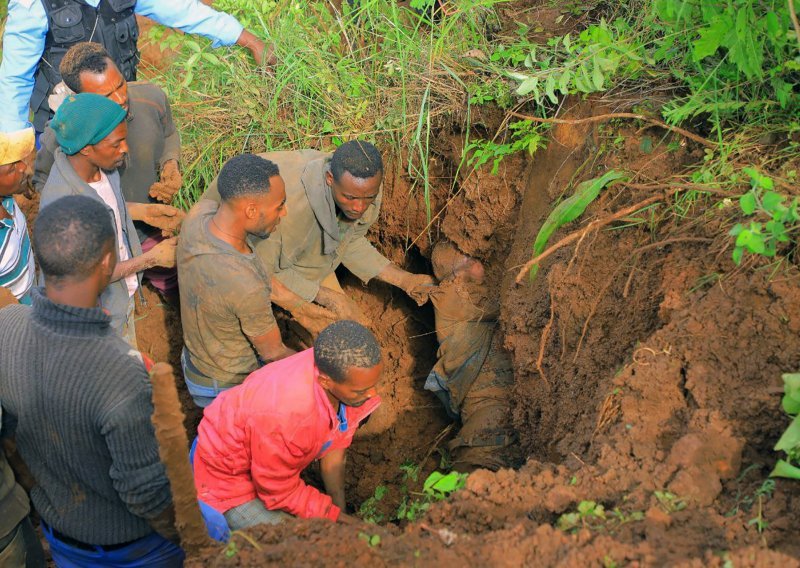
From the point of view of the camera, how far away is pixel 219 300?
334 cm

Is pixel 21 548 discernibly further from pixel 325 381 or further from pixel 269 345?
pixel 269 345

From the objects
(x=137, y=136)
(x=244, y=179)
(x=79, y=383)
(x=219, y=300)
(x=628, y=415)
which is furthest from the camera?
(x=137, y=136)

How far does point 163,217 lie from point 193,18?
1.38 metres

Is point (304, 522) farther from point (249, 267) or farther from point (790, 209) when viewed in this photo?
point (790, 209)

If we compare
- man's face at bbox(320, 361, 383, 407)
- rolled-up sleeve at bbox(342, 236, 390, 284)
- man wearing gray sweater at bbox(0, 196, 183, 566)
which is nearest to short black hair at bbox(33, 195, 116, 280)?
man wearing gray sweater at bbox(0, 196, 183, 566)

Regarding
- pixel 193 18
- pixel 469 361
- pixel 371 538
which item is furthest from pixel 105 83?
pixel 371 538

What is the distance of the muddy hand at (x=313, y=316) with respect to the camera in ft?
13.4

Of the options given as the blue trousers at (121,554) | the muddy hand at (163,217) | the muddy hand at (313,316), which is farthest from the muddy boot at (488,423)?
the muddy hand at (163,217)

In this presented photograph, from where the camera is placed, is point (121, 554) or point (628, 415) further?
point (121, 554)

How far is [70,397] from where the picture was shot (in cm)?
223

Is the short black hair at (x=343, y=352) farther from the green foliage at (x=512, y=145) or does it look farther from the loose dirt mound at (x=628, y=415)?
the green foliage at (x=512, y=145)

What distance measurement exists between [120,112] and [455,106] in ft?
5.97

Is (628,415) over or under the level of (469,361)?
over

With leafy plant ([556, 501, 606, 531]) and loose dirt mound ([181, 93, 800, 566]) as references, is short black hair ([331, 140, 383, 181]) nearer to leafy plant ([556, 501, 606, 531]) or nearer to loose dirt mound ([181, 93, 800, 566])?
loose dirt mound ([181, 93, 800, 566])
